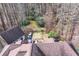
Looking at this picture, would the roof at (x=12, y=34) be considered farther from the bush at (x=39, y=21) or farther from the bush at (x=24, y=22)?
the bush at (x=39, y=21)

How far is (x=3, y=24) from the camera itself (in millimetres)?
1464

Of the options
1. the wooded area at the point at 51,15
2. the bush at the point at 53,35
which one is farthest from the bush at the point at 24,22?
the bush at the point at 53,35

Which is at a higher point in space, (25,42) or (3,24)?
(3,24)

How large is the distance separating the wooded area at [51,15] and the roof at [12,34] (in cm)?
3

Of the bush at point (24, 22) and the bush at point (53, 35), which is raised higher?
the bush at point (24, 22)

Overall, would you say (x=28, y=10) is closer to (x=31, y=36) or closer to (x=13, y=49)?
(x=31, y=36)

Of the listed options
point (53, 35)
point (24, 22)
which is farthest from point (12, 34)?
point (53, 35)

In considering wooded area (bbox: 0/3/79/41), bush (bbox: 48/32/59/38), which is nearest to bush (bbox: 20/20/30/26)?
wooded area (bbox: 0/3/79/41)

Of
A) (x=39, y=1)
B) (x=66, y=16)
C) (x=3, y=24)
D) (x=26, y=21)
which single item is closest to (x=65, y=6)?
(x=66, y=16)

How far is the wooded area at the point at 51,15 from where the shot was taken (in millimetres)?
1433

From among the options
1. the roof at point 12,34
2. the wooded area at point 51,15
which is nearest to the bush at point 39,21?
the wooded area at point 51,15

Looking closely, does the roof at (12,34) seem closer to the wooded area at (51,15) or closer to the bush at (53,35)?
the wooded area at (51,15)

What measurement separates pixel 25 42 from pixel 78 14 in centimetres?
45

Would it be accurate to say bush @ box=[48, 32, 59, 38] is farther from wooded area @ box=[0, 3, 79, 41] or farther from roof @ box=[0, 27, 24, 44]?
roof @ box=[0, 27, 24, 44]
